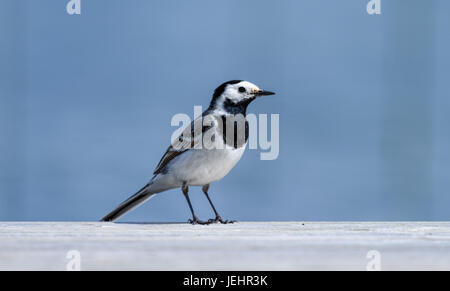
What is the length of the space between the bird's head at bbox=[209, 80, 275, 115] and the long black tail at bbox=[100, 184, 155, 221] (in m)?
0.88

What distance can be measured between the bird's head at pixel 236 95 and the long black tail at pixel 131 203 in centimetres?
88

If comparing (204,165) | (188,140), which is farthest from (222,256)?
(188,140)

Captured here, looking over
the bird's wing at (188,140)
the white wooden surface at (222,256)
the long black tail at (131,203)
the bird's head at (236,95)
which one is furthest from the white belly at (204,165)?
the white wooden surface at (222,256)

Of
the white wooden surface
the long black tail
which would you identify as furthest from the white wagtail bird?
the white wooden surface

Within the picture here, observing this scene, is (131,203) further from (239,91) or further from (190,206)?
(239,91)

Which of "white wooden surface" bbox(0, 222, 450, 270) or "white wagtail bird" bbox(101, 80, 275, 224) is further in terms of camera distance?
"white wagtail bird" bbox(101, 80, 275, 224)

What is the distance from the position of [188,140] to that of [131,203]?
68cm

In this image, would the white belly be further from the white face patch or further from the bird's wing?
the white face patch

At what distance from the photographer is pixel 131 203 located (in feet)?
16.4

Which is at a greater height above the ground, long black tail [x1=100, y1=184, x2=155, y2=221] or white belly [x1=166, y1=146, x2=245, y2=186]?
white belly [x1=166, y1=146, x2=245, y2=186]

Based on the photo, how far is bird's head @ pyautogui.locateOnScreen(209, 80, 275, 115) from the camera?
5.17m
